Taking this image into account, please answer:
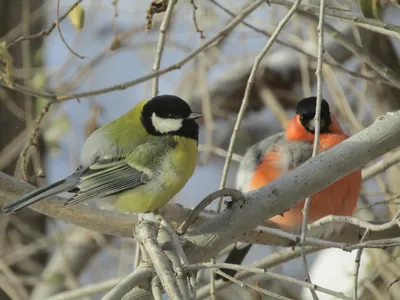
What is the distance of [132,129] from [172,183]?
0.33 m

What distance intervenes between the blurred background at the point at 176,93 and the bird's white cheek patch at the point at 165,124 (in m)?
0.88

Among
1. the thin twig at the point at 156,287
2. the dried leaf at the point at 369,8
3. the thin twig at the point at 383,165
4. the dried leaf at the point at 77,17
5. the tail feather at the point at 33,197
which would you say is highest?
the dried leaf at the point at 77,17

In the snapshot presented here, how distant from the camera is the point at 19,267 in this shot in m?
4.27

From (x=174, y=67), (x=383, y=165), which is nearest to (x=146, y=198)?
(x=174, y=67)

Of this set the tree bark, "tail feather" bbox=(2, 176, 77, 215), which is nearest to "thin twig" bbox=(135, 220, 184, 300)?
"tail feather" bbox=(2, 176, 77, 215)

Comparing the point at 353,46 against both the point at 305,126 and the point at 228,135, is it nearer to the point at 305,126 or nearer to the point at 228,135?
the point at 305,126

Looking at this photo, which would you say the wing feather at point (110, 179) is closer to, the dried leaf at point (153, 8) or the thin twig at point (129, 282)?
the dried leaf at point (153, 8)

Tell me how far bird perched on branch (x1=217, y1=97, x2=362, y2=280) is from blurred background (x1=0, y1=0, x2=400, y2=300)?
28 centimetres

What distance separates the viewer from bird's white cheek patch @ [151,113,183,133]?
253cm

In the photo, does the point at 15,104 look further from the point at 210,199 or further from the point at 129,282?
A: the point at 129,282

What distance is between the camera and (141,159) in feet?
8.13

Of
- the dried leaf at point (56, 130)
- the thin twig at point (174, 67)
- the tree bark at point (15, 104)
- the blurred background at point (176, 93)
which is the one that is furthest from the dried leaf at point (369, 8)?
the tree bark at point (15, 104)

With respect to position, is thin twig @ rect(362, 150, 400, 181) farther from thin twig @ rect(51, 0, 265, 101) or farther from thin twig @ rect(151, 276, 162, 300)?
thin twig @ rect(151, 276, 162, 300)

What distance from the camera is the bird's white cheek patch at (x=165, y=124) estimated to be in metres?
2.53
